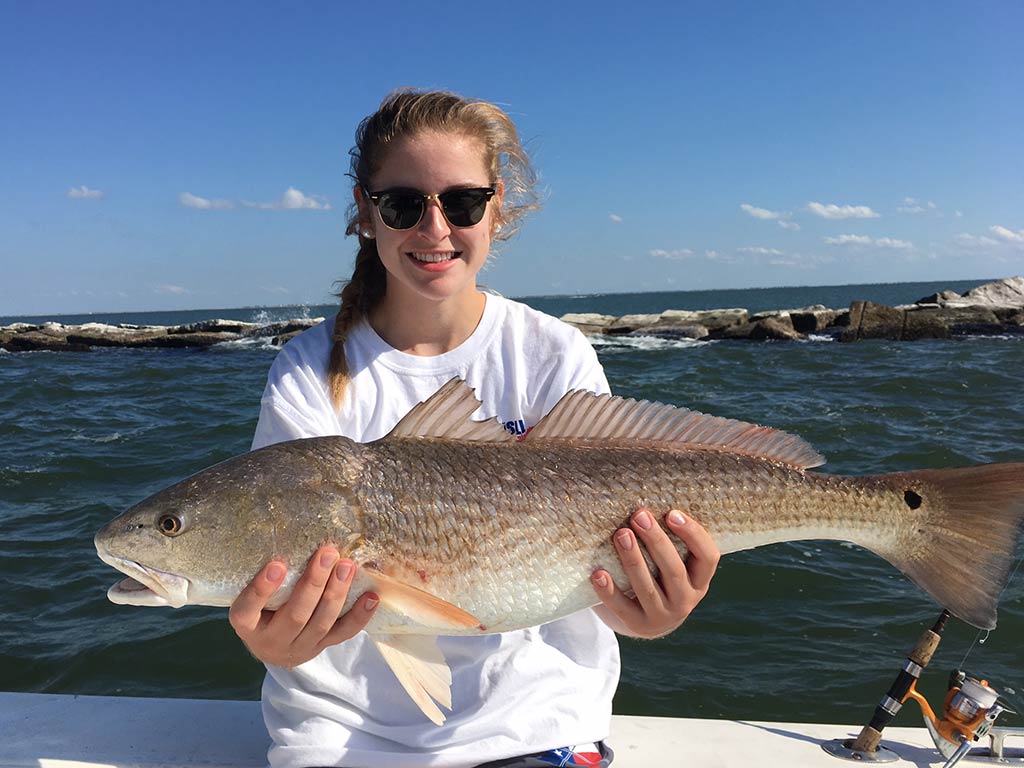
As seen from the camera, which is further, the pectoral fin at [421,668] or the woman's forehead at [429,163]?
the woman's forehead at [429,163]

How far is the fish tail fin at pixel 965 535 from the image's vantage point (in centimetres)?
267

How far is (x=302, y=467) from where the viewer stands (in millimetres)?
2566

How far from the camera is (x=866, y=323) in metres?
31.8

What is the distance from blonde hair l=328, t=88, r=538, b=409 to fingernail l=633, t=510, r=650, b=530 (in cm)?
139

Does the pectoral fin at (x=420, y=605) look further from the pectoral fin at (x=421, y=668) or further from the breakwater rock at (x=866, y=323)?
the breakwater rock at (x=866, y=323)

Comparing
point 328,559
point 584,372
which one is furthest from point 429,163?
point 328,559

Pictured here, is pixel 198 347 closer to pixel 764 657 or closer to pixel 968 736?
pixel 764 657

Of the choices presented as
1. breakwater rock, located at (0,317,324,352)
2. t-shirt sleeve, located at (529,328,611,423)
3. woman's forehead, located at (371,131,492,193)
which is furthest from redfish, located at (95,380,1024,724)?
breakwater rock, located at (0,317,324,352)

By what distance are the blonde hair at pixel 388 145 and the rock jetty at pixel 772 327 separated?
27426mm

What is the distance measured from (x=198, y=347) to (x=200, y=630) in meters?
34.7

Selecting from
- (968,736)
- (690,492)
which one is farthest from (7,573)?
(968,736)

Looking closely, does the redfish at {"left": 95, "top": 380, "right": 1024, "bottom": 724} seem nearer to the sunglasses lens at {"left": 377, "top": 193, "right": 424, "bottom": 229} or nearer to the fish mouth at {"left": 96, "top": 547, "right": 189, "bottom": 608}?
the fish mouth at {"left": 96, "top": 547, "right": 189, "bottom": 608}

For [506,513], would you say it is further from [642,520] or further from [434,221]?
[434,221]

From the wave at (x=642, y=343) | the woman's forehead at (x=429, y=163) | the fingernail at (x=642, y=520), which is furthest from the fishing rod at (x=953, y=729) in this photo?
the wave at (x=642, y=343)
